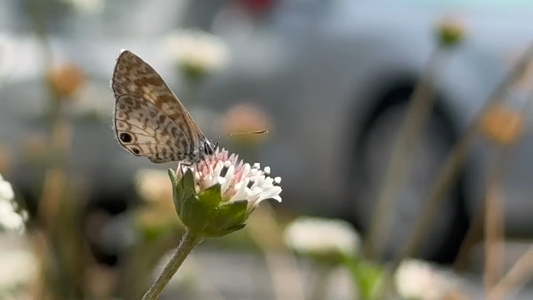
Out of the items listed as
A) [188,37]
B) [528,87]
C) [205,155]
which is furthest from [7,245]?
[205,155]

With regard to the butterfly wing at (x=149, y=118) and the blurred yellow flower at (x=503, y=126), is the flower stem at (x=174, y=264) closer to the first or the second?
the butterfly wing at (x=149, y=118)

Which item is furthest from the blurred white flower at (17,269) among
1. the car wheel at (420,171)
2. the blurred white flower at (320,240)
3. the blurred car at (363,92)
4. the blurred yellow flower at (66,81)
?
the car wheel at (420,171)

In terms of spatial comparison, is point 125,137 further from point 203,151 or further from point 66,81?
point 66,81

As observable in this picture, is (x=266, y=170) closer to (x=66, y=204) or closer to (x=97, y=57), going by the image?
(x=66, y=204)

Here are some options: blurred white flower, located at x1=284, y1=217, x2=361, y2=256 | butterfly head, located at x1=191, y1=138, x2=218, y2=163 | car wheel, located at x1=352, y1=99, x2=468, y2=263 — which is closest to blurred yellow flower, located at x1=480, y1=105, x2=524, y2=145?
blurred white flower, located at x1=284, y1=217, x2=361, y2=256

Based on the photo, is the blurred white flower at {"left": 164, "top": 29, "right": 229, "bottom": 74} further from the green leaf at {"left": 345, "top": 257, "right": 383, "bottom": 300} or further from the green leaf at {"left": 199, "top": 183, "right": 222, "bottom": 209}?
the green leaf at {"left": 199, "top": 183, "right": 222, "bottom": 209}

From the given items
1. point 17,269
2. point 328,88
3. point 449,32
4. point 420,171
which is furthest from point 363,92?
point 17,269
